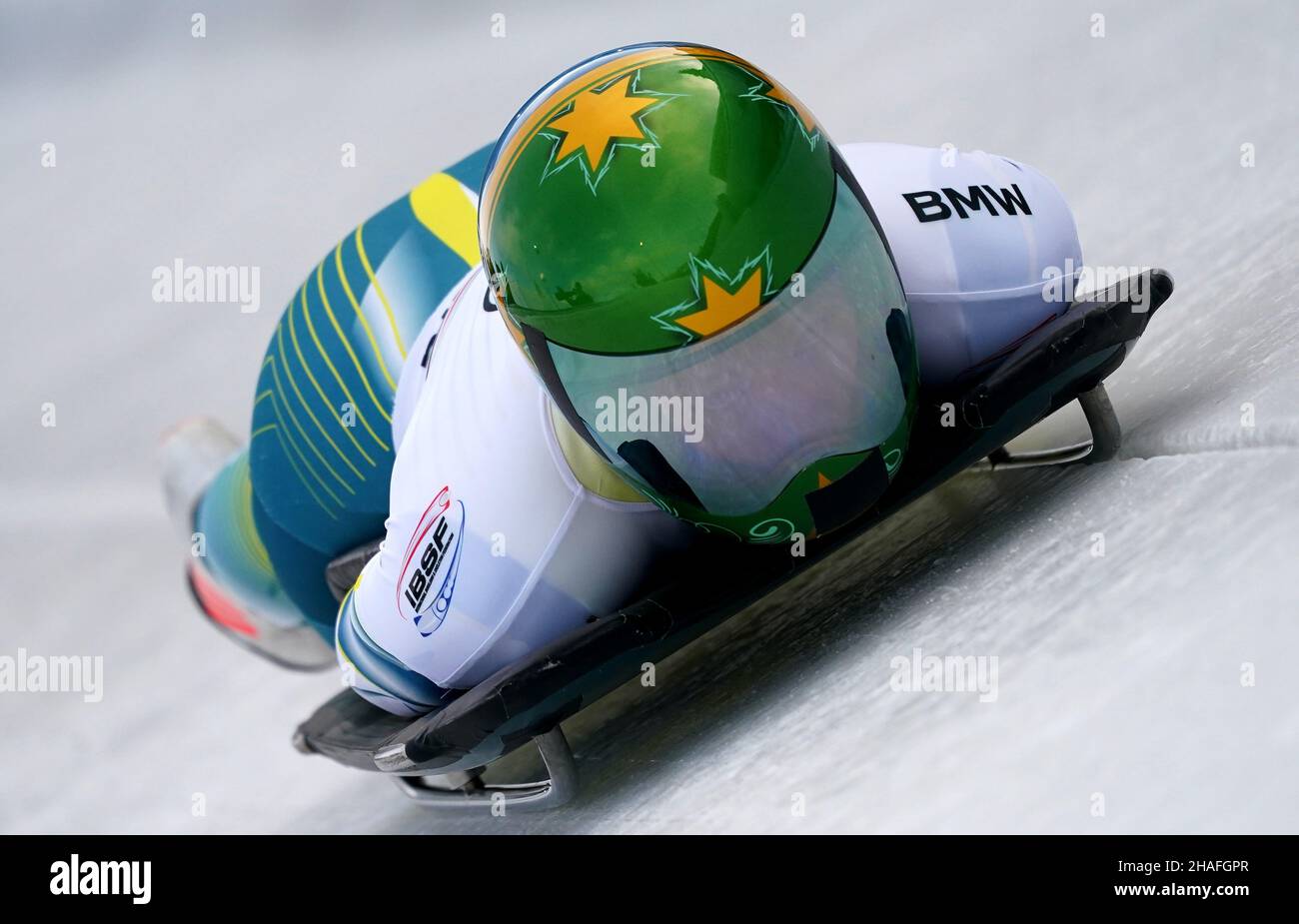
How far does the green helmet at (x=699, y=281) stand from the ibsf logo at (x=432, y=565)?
31 cm

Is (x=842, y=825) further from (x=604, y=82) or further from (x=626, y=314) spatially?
(x=604, y=82)

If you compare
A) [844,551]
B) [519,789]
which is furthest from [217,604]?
[844,551]

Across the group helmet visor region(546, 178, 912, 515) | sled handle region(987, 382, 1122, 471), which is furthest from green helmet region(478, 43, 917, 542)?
sled handle region(987, 382, 1122, 471)

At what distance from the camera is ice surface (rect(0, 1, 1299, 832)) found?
178cm

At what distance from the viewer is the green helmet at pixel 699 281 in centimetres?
184

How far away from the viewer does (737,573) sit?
2182 millimetres

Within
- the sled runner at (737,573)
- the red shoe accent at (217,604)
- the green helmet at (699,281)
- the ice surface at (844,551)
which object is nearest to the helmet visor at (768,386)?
the green helmet at (699,281)

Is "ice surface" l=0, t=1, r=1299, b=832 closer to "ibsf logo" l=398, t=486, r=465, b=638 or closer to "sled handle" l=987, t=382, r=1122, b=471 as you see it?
"sled handle" l=987, t=382, r=1122, b=471

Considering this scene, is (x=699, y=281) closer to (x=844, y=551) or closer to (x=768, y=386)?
(x=768, y=386)

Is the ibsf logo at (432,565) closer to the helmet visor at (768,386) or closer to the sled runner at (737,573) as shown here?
the sled runner at (737,573)

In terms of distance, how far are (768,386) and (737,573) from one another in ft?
1.21

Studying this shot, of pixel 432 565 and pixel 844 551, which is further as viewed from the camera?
pixel 844 551

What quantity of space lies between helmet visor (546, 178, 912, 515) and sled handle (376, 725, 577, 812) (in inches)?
20.0

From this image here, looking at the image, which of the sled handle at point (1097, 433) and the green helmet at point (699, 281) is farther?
the sled handle at point (1097, 433)
